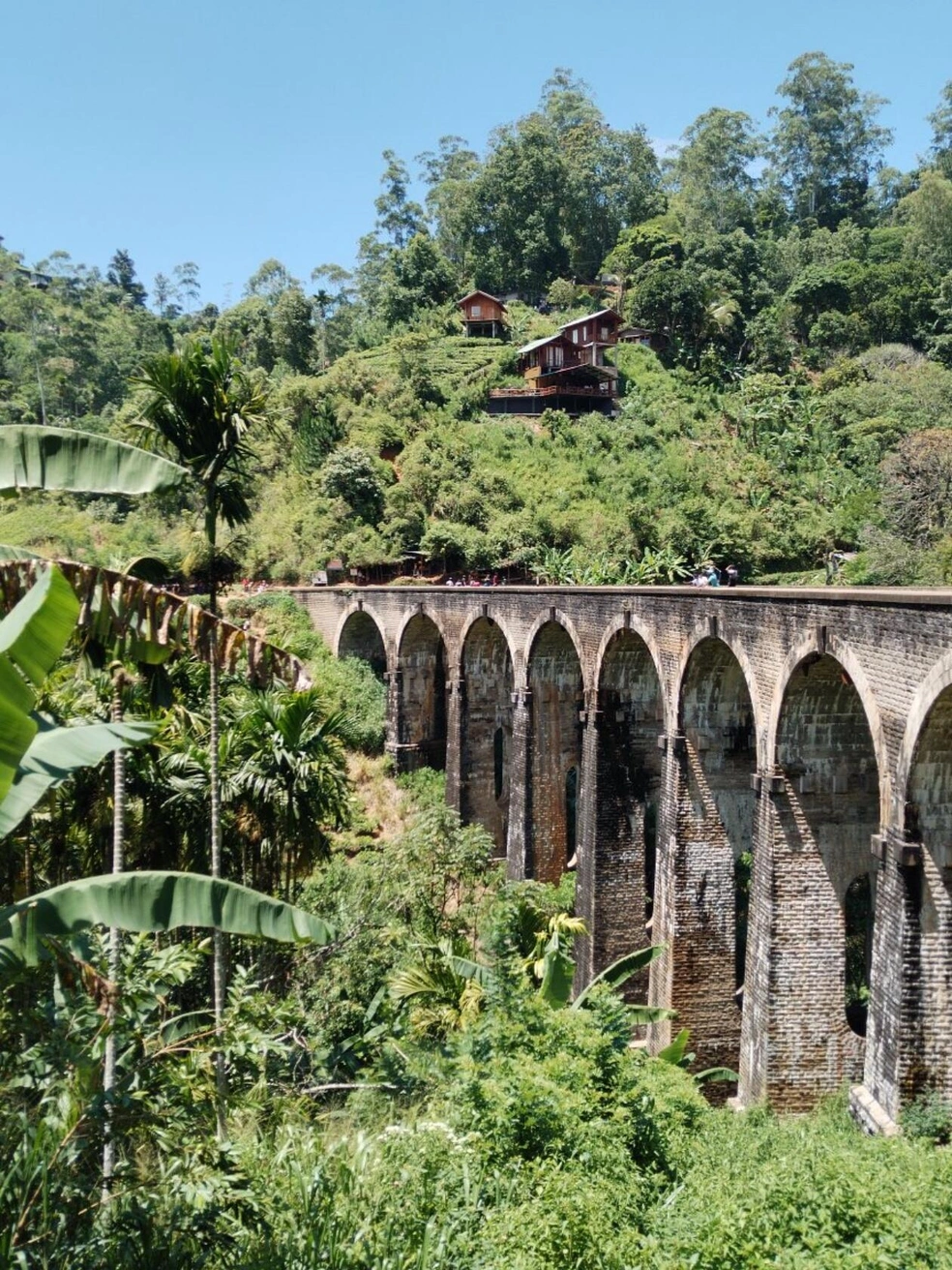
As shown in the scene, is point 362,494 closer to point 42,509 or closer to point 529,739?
point 42,509

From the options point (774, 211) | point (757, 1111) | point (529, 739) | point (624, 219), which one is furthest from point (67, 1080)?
point (774, 211)

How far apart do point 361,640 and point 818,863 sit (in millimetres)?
23956

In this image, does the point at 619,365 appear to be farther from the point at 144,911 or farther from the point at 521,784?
the point at 144,911

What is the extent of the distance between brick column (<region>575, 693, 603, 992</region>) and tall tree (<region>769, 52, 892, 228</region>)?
7699 centimetres

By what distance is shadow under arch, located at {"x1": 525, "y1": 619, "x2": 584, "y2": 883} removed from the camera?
2234cm

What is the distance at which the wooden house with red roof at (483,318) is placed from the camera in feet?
198

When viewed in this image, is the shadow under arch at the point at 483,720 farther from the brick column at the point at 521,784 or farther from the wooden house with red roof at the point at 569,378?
the wooden house with red roof at the point at 569,378

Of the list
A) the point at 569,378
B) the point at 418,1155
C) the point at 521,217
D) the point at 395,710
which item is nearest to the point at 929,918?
the point at 418,1155

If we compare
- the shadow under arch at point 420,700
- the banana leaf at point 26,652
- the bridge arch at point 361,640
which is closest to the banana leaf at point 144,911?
the banana leaf at point 26,652

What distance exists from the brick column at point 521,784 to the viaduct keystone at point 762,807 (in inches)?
1.9

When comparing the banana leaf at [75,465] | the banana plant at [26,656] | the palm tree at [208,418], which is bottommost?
the banana plant at [26,656]

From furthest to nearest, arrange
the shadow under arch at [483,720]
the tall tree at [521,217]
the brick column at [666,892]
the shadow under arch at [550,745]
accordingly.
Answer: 1. the tall tree at [521,217]
2. the shadow under arch at [483,720]
3. the shadow under arch at [550,745]
4. the brick column at [666,892]

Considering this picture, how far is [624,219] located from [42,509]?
4413 centimetres

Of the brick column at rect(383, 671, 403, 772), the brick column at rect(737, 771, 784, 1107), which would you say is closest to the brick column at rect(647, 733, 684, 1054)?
the brick column at rect(737, 771, 784, 1107)
